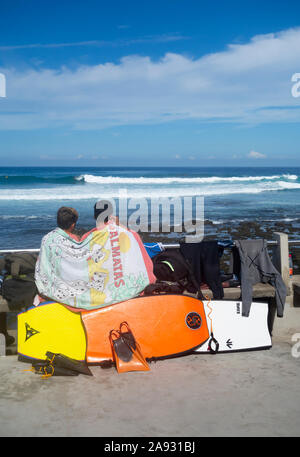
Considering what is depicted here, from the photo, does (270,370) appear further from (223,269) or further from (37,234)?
(37,234)

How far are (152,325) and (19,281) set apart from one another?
4.80 feet

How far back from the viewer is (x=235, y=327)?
A: 4.31 metres

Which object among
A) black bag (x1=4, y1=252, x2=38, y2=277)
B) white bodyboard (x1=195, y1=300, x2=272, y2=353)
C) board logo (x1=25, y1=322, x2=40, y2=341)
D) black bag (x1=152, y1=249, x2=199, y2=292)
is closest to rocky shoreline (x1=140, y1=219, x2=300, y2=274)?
white bodyboard (x1=195, y1=300, x2=272, y2=353)

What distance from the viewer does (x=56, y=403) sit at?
3.33 m

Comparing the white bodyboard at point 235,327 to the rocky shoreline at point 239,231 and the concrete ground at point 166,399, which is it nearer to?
the concrete ground at point 166,399

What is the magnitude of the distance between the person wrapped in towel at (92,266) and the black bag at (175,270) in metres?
0.20

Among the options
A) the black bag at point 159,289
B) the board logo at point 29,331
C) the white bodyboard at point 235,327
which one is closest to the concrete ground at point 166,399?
the white bodyboard at point 235,327

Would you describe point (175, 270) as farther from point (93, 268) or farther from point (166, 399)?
point (166, 399)

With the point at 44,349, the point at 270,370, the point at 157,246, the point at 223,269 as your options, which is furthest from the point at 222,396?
the point at 223,269

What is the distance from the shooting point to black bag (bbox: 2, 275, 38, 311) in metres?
4.22

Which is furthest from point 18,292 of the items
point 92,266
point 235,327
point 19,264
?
point 235,327

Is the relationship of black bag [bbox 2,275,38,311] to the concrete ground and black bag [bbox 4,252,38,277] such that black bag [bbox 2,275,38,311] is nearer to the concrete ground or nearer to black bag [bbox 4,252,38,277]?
black bag [bbox 4,252,38,277]

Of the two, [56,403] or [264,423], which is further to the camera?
[56,403]

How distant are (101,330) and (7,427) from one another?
1.20m
